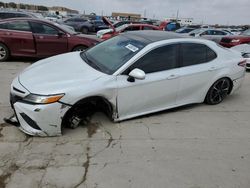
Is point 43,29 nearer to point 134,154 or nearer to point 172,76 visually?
point 172,76

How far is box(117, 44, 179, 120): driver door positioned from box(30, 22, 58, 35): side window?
5.08 metres

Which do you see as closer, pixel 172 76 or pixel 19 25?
pixel 172 76

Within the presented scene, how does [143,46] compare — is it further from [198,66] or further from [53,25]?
[53,25]

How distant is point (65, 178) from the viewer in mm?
2832

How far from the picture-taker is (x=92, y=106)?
3.96 m

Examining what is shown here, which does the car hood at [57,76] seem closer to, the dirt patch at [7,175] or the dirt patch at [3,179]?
the dirt patch at [7,175]

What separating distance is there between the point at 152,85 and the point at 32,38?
5366mm

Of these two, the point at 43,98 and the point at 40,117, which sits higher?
the point at 43,98

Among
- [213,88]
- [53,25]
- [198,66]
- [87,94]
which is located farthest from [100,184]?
[53,25]

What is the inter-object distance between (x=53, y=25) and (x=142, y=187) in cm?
679

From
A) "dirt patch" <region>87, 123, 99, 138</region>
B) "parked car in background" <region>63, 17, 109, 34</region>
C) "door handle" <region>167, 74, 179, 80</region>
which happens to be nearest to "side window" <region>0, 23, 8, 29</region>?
"dirt patch" <region>87, 123, 99, 138</region>

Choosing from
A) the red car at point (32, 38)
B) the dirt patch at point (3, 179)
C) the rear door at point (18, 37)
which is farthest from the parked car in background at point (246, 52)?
the dirt patch at point (3, 179)

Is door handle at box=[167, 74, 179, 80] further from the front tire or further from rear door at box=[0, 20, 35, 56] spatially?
rear door at box=[0, 20, 35, 56]

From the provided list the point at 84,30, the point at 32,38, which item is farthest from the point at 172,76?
the point at 84,30
